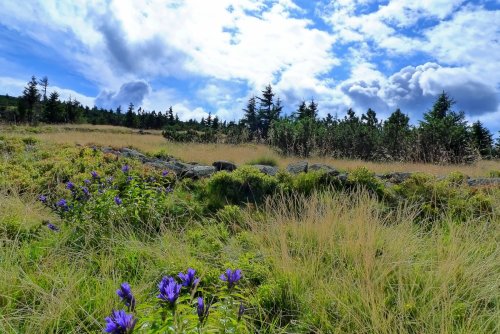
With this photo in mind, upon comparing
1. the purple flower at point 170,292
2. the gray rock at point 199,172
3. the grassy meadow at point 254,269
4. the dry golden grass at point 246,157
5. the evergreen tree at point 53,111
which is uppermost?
the evergreen tree at point 53,111

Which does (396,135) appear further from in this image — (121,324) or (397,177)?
(121,324)

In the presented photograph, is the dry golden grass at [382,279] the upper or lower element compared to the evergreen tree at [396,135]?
lower

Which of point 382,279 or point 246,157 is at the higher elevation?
point 246,157

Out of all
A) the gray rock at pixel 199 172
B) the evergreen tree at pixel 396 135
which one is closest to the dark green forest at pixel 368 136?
the evergreen tree at pixel 396 135

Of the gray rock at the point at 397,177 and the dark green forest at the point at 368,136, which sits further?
the dark green forest at the point at 368,136

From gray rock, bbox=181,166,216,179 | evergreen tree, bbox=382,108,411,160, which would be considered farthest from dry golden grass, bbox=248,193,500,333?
evergreen tree, bbox=382,108,411,160

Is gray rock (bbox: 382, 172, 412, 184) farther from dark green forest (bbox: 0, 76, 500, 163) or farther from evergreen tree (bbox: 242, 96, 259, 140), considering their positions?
evergreen tree (bbox: 242, 96, 259, 140)

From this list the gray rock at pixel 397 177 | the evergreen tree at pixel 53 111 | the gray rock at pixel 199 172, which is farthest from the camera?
the evergreen tree at pixel 53 111

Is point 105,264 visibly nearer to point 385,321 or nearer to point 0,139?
point 385,321

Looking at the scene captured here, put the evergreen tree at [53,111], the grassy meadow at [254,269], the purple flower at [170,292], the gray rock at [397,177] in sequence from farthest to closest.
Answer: the evergreen tree at [53,111], the gray rock at [397,177], the grassy meadow at [254,269], the purple flower at [170,292]

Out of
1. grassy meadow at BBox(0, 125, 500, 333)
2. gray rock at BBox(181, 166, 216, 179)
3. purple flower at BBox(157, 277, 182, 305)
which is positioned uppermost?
purple flower at BBox(157, 277, 182, 305)

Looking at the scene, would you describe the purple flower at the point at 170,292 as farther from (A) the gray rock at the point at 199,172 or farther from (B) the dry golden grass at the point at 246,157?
(B) the dry golden grass at the point at 246,157

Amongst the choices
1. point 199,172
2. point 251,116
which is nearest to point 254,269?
point 199,172

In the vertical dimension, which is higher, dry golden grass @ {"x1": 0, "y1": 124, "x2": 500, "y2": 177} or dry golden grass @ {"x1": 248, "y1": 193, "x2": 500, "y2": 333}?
dry golden grass @ {"x1": 0, "y1": 124, "x2": 500, "y2": 177}
